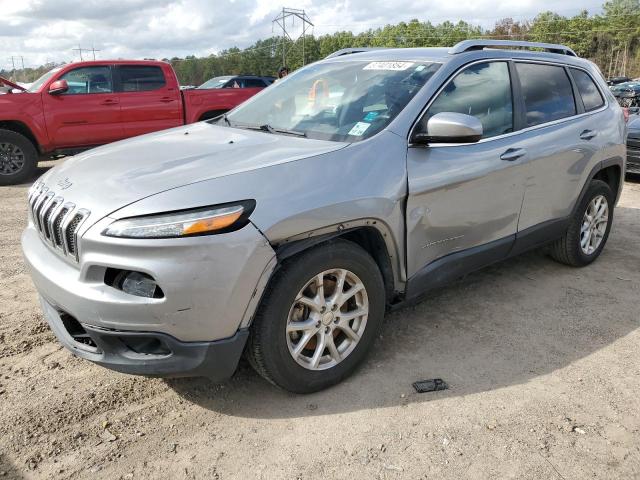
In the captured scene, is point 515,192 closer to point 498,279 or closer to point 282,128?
point 498,279

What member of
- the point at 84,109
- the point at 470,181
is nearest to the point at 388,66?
the point at 470,181

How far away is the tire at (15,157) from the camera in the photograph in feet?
→ 26.9

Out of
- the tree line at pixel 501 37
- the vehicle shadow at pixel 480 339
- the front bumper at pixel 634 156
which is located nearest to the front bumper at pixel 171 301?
the vehicle shadow at pixel 480 339

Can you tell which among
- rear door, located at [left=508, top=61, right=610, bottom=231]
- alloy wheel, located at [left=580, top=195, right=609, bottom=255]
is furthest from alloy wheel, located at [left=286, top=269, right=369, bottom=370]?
alloy wheel, located at [left=580, top=195, right=609, bottom=255]

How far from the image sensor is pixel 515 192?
3.58 m

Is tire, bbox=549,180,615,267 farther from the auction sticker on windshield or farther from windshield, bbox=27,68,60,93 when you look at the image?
windshield, bbox=27,68,60,93

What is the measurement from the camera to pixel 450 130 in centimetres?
284

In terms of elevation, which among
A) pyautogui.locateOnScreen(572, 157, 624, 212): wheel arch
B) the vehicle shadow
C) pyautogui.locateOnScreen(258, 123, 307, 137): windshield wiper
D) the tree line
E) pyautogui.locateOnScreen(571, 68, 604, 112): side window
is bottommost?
the vehicle shadow

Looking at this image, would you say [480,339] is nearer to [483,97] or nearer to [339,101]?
[483,97]

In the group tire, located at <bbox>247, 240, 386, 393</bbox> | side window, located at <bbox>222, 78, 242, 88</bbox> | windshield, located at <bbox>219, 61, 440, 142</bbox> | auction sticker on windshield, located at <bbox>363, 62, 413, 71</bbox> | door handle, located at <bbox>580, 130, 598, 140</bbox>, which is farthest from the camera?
side window, located at <bbox>222, 78, 242, 88</bbox>

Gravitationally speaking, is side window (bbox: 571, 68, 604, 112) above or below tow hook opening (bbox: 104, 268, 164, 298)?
above

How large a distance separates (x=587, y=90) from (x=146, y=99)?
7142 millimetres

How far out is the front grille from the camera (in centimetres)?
239

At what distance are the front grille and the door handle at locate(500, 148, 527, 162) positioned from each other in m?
2.48
